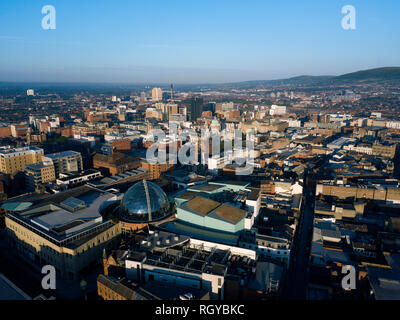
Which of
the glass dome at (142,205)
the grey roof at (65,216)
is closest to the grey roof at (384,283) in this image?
the glass dome at (142,205)

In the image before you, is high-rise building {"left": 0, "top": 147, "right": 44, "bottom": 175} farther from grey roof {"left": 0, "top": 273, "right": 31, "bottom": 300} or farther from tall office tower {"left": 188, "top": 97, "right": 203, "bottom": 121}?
tall office tower {"left": 188, "top": 97, "right": 203, "bottom": 121}

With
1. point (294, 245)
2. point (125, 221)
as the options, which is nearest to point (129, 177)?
point (125, 221)

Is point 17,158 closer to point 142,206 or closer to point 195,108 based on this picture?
point 142,206

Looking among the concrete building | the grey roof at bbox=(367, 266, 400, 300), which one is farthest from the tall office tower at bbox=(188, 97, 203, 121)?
the grey roof at bbox=(367, 266, 400, 300)

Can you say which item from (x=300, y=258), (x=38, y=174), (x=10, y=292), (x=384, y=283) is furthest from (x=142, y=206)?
(x=38, y=174)

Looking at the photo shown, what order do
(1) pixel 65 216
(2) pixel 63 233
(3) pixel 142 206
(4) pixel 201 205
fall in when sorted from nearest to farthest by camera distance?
(2) pixel 63 233
(1) pixel 65 216
(3) pixel 142 206
(4) pixel 201 205
